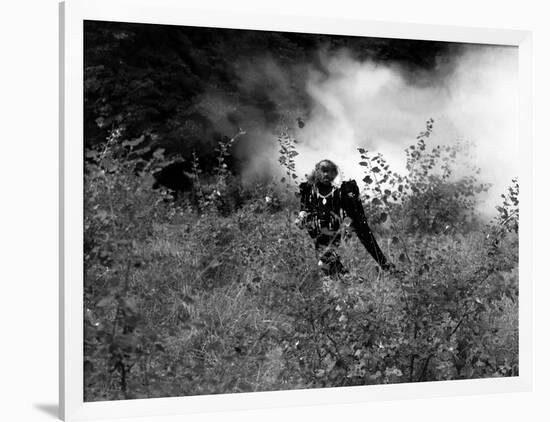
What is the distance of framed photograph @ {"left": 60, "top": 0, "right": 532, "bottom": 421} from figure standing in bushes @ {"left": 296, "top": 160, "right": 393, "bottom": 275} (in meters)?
0.01

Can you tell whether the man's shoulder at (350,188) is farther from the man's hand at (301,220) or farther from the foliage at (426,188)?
the man's hand at (301,220)

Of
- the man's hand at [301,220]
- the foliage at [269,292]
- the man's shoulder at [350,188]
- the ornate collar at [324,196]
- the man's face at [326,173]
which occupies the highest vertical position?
the man's face at [326,173]

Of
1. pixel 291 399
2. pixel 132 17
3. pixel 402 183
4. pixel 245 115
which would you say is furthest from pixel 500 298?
pixel 132 17

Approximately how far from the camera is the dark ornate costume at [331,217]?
6828mm

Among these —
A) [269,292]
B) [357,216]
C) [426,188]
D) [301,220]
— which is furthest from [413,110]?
[269,292]

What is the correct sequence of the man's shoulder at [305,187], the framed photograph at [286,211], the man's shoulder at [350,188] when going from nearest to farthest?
the framed photograph at [286,211] → the man's shoulder at [305,187] → the man's shoulder at [350,188]

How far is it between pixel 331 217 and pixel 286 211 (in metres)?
0.35

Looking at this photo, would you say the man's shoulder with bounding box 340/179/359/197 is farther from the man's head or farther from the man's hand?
the man's hand

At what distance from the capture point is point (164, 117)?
6.43 meters

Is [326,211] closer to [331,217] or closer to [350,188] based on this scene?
[331,217]

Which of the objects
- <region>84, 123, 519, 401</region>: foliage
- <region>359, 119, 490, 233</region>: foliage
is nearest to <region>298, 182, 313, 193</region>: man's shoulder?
<region>84, 123, 519, 401</region>: foliage

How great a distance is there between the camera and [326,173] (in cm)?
686

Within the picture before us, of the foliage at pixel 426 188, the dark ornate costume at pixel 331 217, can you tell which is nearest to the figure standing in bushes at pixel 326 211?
the dark ornate costume at pixel 331 217

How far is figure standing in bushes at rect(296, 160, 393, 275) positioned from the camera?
6824 millimetres
